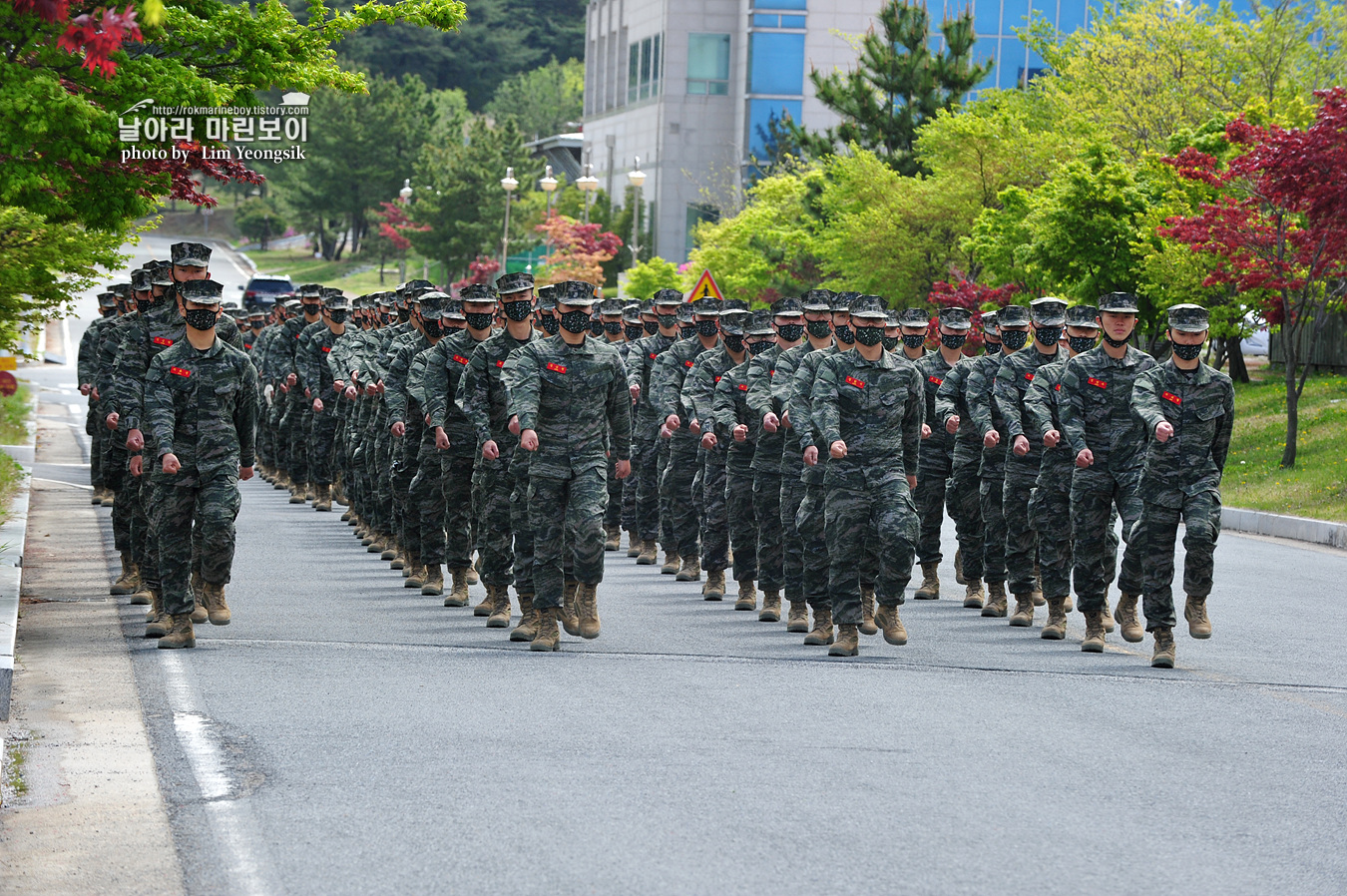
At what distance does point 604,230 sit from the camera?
244 feet

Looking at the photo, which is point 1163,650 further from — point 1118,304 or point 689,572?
point 689,572

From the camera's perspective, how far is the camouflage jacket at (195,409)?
35.4ft

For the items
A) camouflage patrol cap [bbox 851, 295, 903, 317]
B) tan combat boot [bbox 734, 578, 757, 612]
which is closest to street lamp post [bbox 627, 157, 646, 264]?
tan combat boot [bbox 734, 578, 757, 612]

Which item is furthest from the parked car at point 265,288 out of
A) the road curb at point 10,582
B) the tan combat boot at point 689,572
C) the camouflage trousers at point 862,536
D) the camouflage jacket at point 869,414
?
the camouflage trousers at point 862,536

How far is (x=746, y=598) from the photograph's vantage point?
13523 mm

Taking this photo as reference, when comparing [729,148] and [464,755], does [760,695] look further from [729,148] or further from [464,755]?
[729,148]

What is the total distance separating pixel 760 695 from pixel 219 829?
11.7 feet

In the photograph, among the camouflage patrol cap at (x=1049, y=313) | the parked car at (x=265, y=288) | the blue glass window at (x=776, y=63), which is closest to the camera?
the camouflage patrol cap at (x=1049, y=313)

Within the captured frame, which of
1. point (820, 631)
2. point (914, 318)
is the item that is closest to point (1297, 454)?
point (914, 318)

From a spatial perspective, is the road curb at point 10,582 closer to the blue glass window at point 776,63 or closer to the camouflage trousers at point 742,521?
the camouflage trousers at point 742,521

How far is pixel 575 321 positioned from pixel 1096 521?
3826 millimetres

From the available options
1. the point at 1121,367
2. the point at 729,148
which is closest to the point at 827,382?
the point at 1121,367

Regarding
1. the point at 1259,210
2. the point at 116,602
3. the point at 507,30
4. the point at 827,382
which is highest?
the point at 507,30

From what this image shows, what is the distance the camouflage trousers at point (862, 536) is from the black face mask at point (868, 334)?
92 cm
